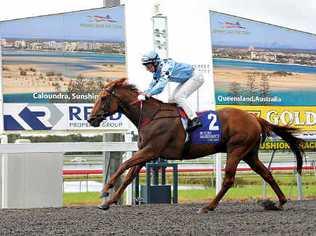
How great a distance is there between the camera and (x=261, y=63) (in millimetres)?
14703

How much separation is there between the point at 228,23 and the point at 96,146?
4374 mm

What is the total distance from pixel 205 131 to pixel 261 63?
19.4 feet

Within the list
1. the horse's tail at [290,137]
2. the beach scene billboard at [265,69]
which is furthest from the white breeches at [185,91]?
the beach scene billboard at [265,69]

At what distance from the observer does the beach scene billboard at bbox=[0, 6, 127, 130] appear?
12.2 metres

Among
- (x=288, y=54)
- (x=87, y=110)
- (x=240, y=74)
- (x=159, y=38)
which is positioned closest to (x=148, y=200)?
(x=87, y=110)

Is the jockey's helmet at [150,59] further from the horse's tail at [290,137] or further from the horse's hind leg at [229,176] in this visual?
the horse's tail at [290,137]

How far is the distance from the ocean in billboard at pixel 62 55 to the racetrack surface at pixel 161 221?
10.4 ft

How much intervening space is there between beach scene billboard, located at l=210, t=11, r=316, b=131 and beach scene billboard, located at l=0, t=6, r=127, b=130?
2.28 m

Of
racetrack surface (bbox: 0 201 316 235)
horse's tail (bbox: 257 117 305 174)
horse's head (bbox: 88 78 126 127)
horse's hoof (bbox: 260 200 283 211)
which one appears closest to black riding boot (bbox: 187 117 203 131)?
horse's head (bbox: 88 78 126 127)

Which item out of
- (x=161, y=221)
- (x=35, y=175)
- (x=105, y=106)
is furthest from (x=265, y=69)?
(x=161, y=221)

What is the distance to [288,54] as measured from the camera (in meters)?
15.0

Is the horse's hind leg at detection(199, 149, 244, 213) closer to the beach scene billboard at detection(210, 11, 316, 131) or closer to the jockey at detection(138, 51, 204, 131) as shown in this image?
the jockey at detection(138, 51, 204, 131)

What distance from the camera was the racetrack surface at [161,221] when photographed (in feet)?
22.8

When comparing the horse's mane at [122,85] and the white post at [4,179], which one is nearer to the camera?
the horse's mane at [122,85]
